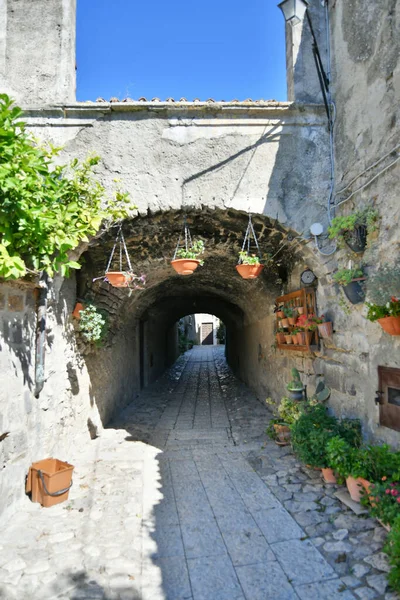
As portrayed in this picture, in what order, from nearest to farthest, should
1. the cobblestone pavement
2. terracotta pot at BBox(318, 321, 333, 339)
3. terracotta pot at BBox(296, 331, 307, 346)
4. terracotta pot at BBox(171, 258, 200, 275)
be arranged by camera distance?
the cobblestone pavement
terracotta pot at BBox(318, 321, 333, 339)
terracotta pot at BBox(171, 258, 200, 275)
terracotta pot at BBox(296, 331, 307, 346)

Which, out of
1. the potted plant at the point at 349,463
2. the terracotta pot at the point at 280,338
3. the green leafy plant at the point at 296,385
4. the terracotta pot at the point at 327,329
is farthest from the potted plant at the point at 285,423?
the potted plant at the point at 349,463

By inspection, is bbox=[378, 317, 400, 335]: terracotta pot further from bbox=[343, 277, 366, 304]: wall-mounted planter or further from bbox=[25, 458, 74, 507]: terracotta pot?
bbox=[25, 458, 74, 507]: terracotta pot

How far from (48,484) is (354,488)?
9.91 feet

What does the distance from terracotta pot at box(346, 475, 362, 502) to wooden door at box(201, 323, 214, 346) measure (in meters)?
36.0

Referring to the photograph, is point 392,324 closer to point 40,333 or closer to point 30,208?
point 30,208

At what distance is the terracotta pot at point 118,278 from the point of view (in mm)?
4879

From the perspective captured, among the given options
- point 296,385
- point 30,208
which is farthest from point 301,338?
point 30,208

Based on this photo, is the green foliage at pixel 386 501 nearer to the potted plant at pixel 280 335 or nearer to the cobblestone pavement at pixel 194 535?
the cobblestone pavement at pixel 194 535

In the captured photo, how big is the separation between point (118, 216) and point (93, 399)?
3291 millimetres

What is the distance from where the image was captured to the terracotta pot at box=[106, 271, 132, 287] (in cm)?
488

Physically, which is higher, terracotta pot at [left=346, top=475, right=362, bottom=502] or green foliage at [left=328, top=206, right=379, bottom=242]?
green foliage at [left=328, top=206, right=379, bottom=242]

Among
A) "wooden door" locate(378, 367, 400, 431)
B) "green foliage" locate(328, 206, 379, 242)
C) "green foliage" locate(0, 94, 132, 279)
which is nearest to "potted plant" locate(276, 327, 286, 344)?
"green foliage" locate(328, 206, 379, 242)

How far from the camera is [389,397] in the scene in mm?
3730

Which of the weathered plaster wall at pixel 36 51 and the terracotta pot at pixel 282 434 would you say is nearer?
the weathered plaster wall at pixel 36 51
